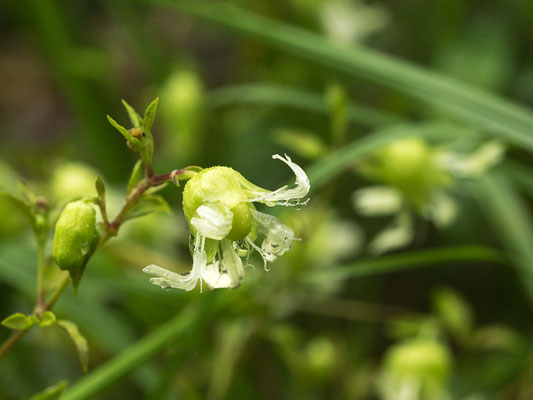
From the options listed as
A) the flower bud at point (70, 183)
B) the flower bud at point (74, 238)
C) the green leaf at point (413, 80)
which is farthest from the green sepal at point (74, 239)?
the flower bud at point (70, 183)

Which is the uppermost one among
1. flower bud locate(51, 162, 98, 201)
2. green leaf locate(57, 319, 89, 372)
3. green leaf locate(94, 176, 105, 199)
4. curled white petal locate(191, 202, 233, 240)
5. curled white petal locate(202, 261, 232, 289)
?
flower bud locate(51, 162, 98, 201)

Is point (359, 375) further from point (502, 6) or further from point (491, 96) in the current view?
point (502, 6)

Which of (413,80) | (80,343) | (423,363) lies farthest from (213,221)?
(423,363)

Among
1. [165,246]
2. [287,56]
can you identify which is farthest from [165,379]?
[287,56]

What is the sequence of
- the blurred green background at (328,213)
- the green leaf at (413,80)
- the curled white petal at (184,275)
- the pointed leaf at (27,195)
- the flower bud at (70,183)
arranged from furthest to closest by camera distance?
the flower bud at (70,183)
the blurred green background at (328,213)
the green leaf at (413,80)
the pointed leaf at (27,195)
the curled white petal at (184,275)

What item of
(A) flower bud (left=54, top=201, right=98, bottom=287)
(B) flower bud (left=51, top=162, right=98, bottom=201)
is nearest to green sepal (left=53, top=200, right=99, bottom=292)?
(A) flower bud (left=54, top=201, right=98, bottom=287)

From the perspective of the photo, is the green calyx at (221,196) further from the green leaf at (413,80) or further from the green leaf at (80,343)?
the green leaf at (413,80)

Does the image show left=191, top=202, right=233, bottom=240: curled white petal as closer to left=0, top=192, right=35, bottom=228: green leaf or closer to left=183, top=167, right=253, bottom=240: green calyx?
left=183, top=167, right=253, bottom=240: green calyx
